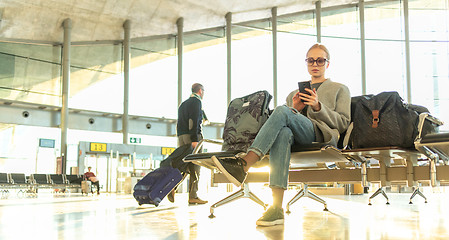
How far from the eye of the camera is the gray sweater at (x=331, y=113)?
2904 millimetres

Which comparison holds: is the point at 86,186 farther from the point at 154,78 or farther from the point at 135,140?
the point at 154,78

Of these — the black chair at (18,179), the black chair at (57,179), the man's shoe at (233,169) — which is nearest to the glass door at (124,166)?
the black chair at (57,179)

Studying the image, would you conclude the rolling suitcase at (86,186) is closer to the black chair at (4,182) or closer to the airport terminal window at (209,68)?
the black chair at (4,182)

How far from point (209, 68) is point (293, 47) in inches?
138

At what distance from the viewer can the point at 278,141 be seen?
266cm

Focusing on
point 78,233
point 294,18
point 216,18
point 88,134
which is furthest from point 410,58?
point 78,233

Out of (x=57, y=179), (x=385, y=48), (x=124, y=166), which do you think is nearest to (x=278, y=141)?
(x=57, y=179)

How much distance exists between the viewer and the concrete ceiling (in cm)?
1591

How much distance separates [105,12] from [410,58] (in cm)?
1126

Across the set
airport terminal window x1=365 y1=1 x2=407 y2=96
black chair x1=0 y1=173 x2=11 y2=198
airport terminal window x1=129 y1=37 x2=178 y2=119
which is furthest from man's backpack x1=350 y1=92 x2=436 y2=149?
airport terminal window x1=129 y1=37 x2=178 y2=119

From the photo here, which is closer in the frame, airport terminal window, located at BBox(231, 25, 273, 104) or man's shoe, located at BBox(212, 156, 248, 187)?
man's shoe, located at BBox(212, 156, 248, 187)

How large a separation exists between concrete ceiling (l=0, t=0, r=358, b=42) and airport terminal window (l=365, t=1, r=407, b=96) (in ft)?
4.09

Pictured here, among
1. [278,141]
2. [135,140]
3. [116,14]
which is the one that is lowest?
[278,141]

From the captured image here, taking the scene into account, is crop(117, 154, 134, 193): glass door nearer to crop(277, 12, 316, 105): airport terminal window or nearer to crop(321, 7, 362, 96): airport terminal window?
crop(277, 12, 316, 105): airport terminal window
